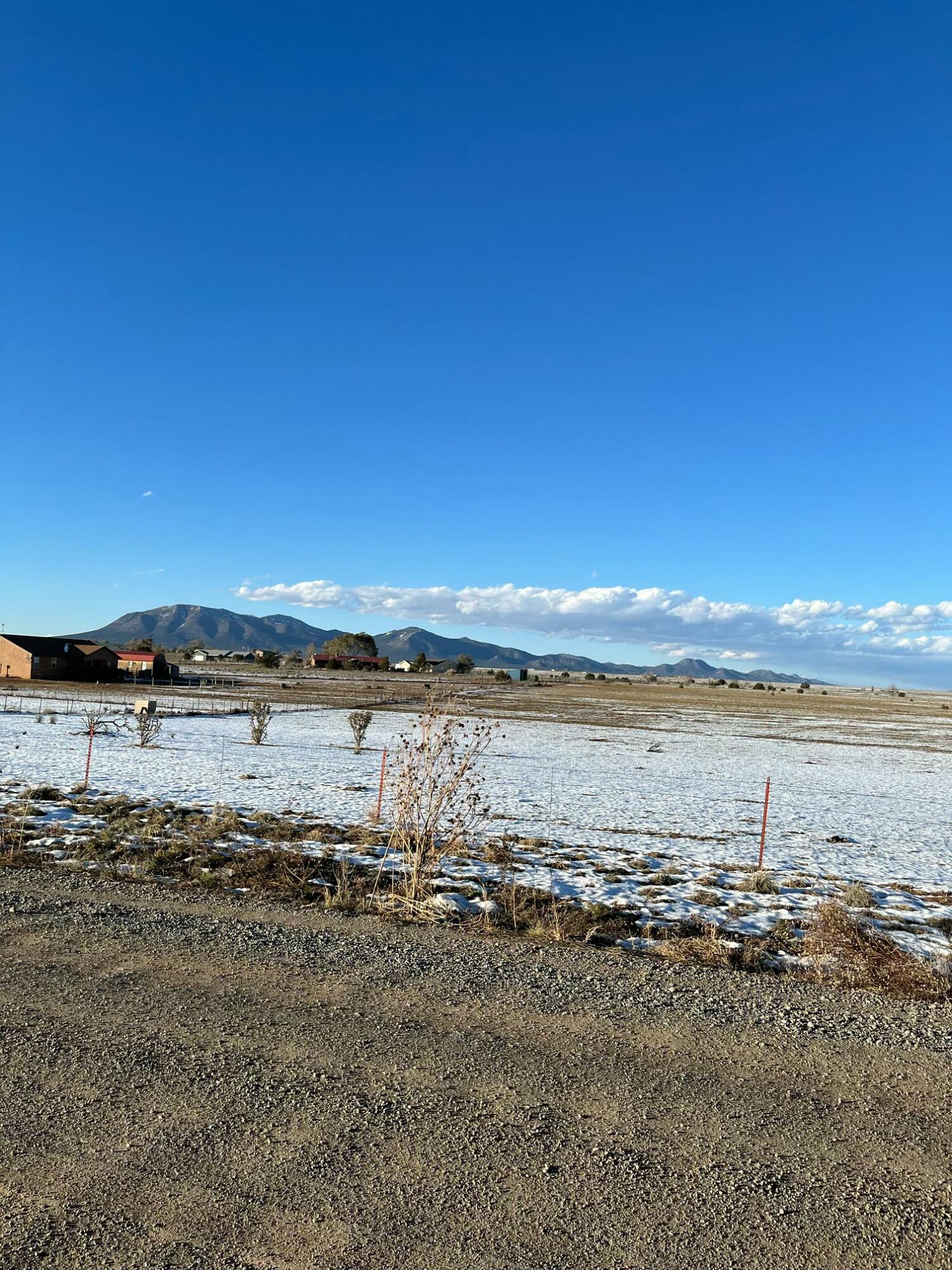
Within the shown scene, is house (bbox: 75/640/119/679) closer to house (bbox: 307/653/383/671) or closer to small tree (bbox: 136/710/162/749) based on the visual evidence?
small tree (bbox: 136/710/162/749)

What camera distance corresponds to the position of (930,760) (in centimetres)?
3806

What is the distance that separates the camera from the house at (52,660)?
82.6 meters

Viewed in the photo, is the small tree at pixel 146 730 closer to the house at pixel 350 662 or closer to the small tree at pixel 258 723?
the small tree at pixel 258 723

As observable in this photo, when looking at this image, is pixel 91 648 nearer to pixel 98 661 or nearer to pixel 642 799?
pixel 98 661

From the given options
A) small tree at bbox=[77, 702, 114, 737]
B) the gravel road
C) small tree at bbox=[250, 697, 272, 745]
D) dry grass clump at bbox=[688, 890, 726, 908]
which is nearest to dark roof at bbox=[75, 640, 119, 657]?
small tree at bbox=[77, 702, 114, 737]

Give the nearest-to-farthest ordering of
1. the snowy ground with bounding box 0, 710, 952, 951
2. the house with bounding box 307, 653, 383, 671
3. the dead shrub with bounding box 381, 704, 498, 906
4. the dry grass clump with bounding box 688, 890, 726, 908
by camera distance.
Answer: the dead shrub with bounding box 381, 704, 498, 906
the dry grass clump with bounding box 688, 890, 726, 908
the snowy ground with bounding box 0, 710, 952, 951
the house with bounding box 307, 653, 383, 671

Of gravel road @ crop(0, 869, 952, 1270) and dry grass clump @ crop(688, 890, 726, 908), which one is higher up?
gravel road @ crop(0, 869, 952, 1270)

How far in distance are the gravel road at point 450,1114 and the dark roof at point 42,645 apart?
85.3 m

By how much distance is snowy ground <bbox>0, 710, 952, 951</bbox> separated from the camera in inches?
465

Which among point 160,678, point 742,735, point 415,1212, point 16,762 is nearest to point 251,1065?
point 415,1212

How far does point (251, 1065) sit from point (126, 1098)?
74 centimetres

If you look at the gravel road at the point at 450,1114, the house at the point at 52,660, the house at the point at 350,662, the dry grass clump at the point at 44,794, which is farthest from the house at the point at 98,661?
the gravel road at the point at 450,1114

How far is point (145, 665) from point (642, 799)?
3135 inches

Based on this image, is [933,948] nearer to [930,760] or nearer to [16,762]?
[16,762]
